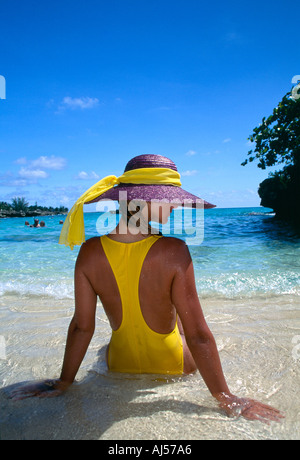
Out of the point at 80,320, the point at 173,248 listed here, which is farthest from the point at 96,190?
the point at 80,320

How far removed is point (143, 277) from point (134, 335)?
411 mm

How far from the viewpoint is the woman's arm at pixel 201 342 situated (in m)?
1.52

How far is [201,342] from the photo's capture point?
154 centimetres

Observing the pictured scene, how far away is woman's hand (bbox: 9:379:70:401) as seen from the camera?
172cm

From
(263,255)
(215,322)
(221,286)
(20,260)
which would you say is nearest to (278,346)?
(215,322)

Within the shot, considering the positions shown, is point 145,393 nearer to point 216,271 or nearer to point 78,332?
point 78,332

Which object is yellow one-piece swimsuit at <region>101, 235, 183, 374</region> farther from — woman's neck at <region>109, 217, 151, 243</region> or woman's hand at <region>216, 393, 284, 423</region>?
woman's hand at <region>216, 393, 284, 423</region>

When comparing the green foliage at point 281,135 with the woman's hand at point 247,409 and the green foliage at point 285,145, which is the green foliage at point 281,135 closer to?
the green foliage at point 285,145

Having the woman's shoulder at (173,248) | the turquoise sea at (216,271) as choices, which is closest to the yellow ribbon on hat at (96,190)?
the woman's shoulder at (173,248)

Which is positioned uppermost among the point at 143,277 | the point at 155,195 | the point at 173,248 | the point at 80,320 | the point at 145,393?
the point at 155,195

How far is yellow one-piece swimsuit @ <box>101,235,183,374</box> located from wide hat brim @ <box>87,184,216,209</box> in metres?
0.22

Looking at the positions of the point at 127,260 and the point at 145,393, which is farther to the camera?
the point at 145,393
